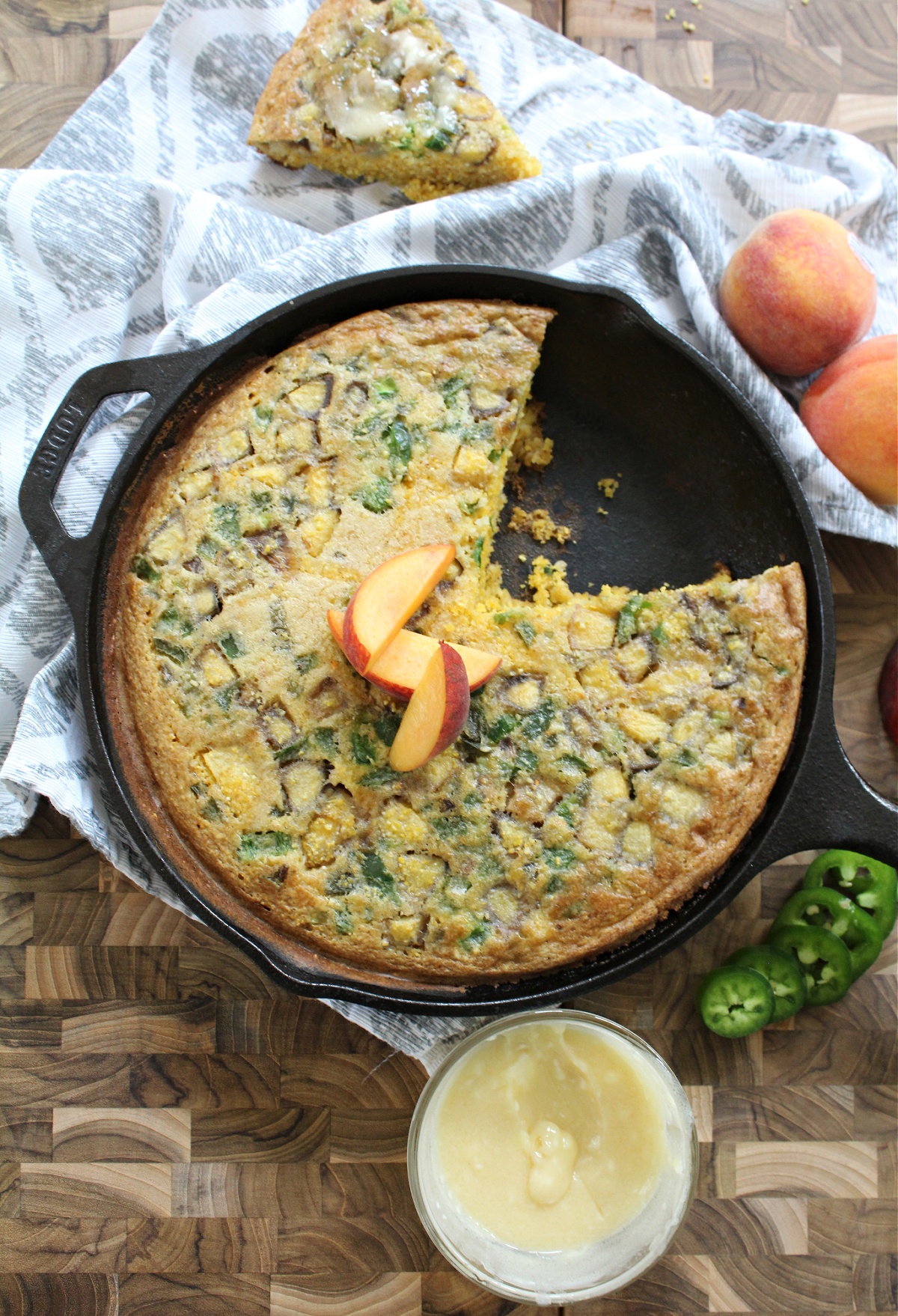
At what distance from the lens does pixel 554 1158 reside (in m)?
2.74

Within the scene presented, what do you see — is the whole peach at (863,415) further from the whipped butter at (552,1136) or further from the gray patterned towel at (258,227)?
the whipped butter at (552,1136)

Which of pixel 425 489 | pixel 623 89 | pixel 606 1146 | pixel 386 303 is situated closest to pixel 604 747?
pixel 425 489

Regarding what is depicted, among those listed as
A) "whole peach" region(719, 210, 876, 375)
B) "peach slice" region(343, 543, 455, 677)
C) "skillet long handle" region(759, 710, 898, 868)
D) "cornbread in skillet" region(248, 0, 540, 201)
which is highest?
"cornbread in skillet" region(248, 0, 540, 201)

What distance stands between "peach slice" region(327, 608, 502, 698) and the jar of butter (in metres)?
1.04

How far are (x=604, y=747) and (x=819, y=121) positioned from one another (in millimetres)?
2395

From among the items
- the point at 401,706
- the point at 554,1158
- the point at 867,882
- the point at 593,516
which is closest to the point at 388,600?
the point at 401,706

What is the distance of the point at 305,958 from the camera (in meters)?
2.59

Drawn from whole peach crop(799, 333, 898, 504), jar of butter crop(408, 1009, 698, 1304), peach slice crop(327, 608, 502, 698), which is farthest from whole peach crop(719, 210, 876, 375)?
jar of butter crop(408, 1009, 698, 1304)

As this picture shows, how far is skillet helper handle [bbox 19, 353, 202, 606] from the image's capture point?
2.58 meters

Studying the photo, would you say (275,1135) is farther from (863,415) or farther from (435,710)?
(863,415)

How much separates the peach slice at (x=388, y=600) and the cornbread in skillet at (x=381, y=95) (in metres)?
1.35

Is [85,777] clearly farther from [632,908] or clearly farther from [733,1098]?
[733,1098]

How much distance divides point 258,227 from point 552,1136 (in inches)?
116

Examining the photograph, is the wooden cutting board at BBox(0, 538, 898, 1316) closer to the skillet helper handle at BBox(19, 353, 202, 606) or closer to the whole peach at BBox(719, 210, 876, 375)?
the skillet helper handle at BBox(19, 353, 202, 606)
